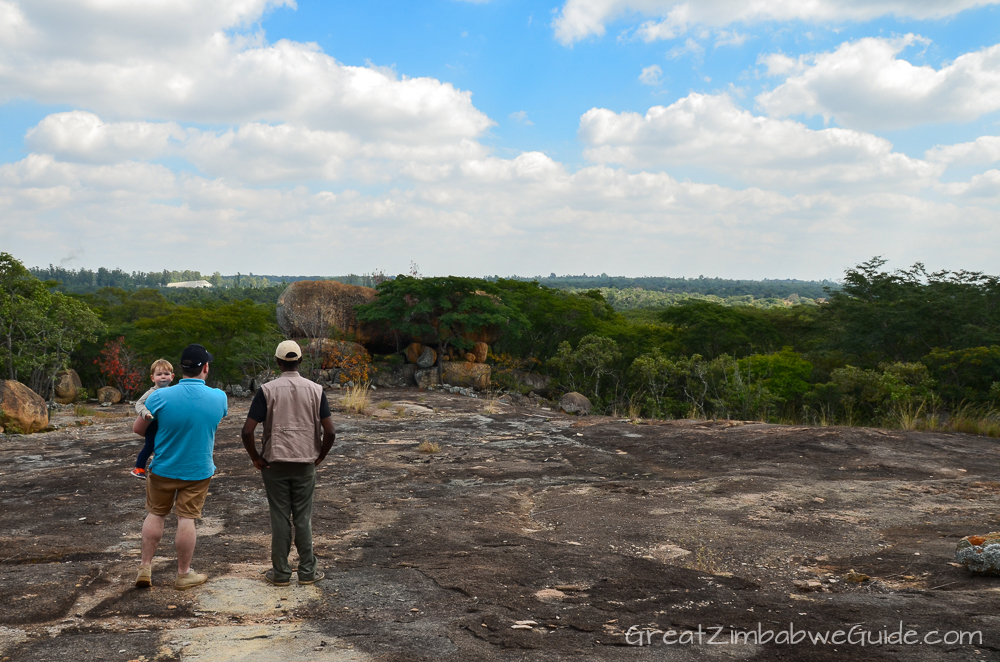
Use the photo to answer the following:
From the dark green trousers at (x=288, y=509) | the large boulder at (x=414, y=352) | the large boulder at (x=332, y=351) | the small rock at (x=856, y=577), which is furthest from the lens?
the large boulder at (x=414, y=352)

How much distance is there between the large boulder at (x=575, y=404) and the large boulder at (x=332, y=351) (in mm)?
6872

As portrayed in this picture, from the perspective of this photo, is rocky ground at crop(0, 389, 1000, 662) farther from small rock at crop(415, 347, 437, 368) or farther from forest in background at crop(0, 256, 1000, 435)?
small rock at crop(415, 347, 437, 368)

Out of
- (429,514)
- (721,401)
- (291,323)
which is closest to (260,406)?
(429,514)

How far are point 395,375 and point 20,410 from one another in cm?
1169

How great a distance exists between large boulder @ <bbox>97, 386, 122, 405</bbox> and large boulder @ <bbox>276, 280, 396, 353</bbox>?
5.55m

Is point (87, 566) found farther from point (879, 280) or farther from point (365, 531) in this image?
point (879, 280)

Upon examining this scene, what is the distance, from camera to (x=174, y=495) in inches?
167

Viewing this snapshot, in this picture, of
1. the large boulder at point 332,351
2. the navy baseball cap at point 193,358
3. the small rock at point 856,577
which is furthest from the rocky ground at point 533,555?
the large boulder at point 332,351

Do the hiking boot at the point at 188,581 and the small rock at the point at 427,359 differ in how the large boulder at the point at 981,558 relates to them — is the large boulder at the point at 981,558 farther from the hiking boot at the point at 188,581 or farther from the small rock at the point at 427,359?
the small rock at the point at 427,359

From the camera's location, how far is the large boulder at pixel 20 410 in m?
12.2

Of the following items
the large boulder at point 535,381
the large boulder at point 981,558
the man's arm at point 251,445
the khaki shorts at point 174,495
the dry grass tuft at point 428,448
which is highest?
the man's arm at point 251,445

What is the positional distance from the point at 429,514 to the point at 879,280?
27.2m

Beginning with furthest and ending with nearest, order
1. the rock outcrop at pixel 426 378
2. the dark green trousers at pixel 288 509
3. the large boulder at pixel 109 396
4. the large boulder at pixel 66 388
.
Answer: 1. the rock outcrop at pixel 426 378
2. the large boulder at pixel 109 396
3. the large boulder at pixel 66 388
4. the dark green trousers at pixel 288 509

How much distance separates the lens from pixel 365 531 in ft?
19.7
